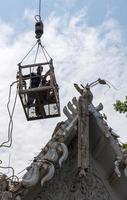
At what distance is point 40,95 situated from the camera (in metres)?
8.91

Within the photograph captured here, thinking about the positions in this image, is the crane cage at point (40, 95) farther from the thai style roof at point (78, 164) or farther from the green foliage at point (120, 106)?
the green foliage at point (120, 106)

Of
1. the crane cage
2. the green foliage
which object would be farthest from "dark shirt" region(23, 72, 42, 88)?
the green foliage

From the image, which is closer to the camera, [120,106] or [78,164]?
[78,164]

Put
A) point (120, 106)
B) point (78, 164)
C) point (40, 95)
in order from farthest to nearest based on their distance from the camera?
point (120, 106)
point (40, 95)
point (78, 164)

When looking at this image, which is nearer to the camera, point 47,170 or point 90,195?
point 47,170

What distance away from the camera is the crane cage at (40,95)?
8880mm

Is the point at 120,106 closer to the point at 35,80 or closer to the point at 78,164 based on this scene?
the point at 35,80

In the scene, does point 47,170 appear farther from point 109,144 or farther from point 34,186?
point 109,144

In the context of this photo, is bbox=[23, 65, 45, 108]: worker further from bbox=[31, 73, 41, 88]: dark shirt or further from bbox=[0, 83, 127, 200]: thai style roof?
bbox=[0, 83, 127, 200]: thai style roof

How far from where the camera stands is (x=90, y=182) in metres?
7.20

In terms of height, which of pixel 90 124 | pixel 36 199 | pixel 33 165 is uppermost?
pixel 90 124

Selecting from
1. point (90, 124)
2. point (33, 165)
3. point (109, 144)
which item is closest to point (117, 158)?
point (109, 144)

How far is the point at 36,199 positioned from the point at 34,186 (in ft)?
1.13

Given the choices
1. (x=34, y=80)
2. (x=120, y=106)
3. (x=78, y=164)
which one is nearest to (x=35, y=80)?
(x=34, y=80)
